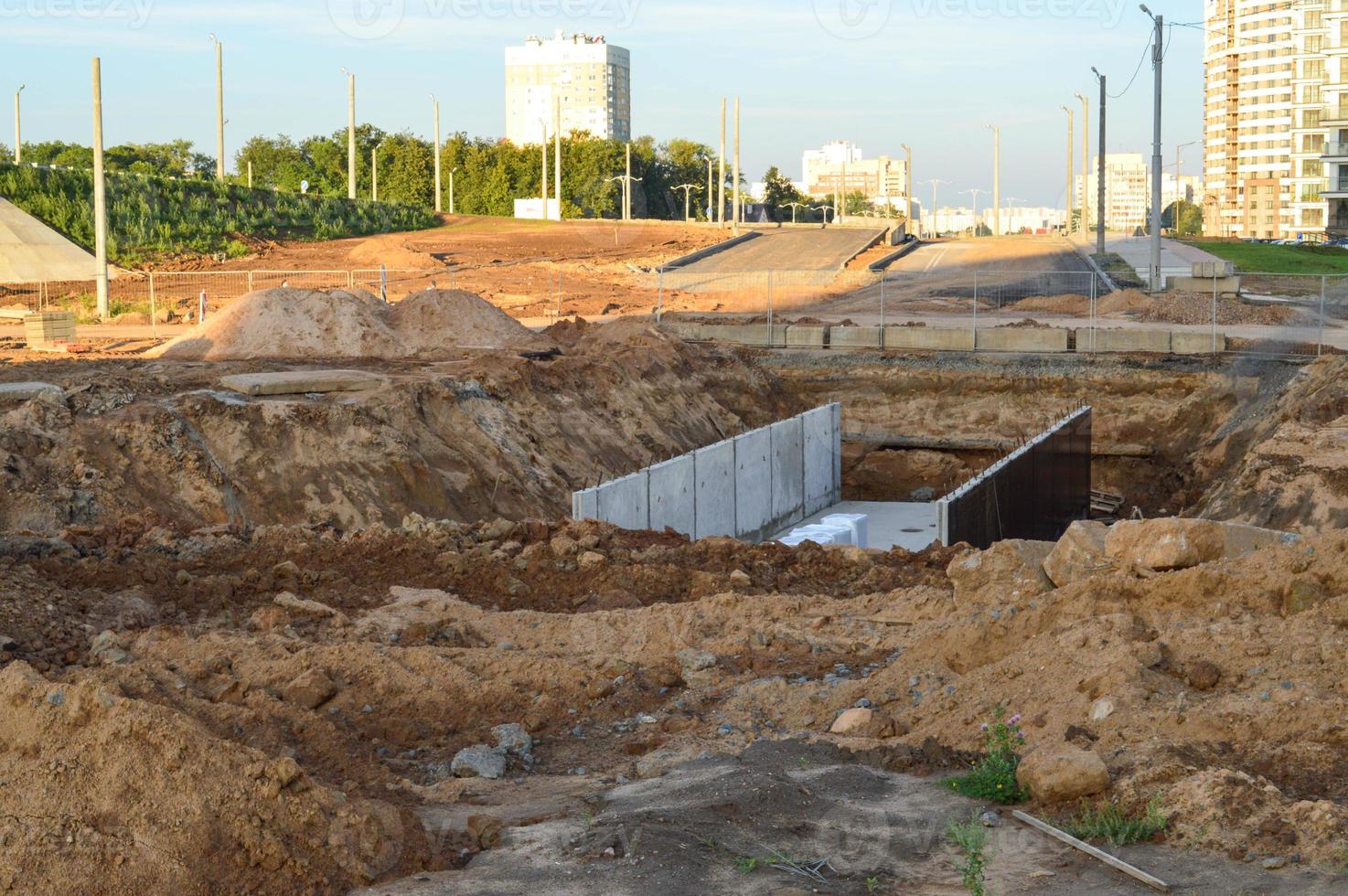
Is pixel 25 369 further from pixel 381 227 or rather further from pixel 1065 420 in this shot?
pixel 381 227

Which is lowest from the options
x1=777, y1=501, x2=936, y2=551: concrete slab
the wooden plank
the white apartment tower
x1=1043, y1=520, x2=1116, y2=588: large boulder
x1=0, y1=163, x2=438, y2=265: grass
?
x1=777, y1=501, x2=936, y2=551: concrete slab

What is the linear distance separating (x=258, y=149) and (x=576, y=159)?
2694 cm

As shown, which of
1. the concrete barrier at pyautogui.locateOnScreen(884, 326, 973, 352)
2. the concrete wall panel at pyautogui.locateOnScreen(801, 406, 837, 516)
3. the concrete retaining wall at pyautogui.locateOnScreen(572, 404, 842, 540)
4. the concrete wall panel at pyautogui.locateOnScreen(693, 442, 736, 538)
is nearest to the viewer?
the concrete retaining wall at pyautogui.locateOnScreen(572, 404, 842, 540)

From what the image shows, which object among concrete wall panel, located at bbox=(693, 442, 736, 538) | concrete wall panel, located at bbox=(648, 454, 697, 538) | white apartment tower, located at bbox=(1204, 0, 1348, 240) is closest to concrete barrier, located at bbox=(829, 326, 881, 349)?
concrete wall panel, located at bbox=(693, 442, 736, 538)

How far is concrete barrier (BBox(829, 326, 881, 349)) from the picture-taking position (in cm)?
3422

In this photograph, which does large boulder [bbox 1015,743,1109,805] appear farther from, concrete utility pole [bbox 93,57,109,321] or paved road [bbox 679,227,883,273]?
paved road [bbox 679,227,883,273]

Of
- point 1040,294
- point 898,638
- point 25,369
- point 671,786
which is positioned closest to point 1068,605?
point 898,638

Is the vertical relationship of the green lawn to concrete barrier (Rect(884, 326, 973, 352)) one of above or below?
above

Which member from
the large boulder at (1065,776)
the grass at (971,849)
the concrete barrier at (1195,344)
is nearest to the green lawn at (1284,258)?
the concrete barrier at (1195,344)

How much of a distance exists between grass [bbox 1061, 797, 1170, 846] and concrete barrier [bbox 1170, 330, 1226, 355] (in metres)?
27.1

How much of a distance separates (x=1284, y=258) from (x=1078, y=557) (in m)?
51.7

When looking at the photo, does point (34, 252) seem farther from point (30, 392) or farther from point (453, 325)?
point (30, 392)

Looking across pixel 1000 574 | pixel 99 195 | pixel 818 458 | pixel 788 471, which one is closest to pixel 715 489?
pixel 788 471

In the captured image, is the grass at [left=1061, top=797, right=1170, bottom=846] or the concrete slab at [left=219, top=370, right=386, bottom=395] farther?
the concrete slab at [left=219, top=370, right=386, bottom=395]
